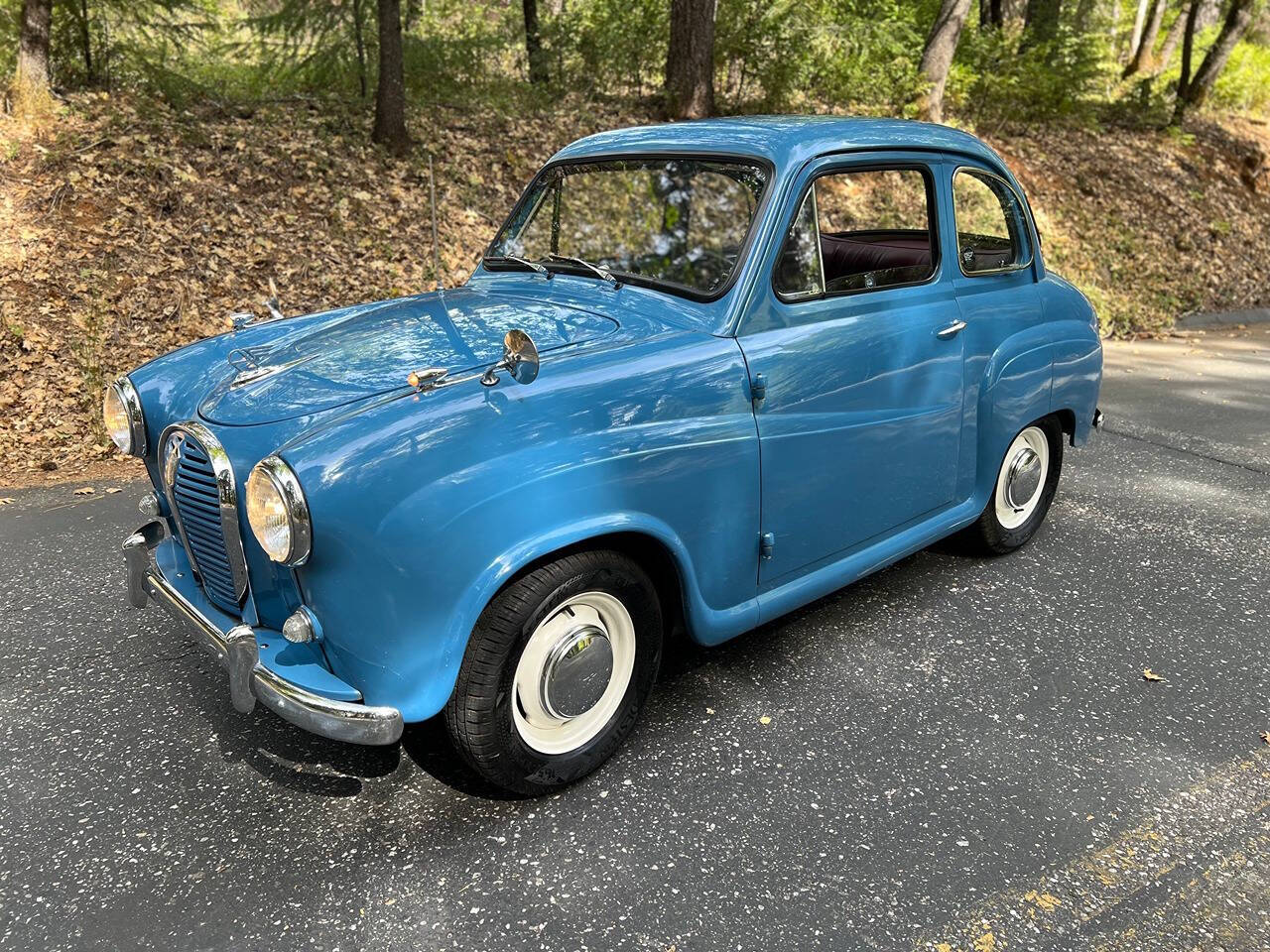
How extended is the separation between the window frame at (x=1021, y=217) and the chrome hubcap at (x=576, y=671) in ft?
6.82

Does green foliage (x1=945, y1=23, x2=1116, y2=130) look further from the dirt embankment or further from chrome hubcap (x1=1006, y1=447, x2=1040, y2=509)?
chrome hubcap (x1=1006, y1=447, x2=1040, y2=509)

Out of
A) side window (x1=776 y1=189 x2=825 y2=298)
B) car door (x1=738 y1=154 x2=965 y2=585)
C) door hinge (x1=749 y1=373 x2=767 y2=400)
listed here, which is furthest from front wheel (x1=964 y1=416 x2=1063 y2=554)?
door hinge (x1=749 y1=373 x2=767 y2=400)

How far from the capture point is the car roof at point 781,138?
2.99 m

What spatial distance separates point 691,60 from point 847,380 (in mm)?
7569

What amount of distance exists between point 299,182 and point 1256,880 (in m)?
7.86

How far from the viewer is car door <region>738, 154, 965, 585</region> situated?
284 centimetres

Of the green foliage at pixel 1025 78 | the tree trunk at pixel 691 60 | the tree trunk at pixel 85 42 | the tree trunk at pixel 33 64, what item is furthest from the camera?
the green foliage at pixel 1025 78

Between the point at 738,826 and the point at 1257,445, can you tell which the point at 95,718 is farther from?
the point at 1257,445

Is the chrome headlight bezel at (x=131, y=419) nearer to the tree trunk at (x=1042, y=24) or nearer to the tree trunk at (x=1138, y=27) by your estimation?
the tree trunk at (x=1042, y=24)

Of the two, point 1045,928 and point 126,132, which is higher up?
point 126,132

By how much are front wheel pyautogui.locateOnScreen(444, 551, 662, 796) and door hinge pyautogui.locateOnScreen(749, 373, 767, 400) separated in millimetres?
627

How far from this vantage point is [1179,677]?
322 centimetres

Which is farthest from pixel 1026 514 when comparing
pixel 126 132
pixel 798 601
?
pixel 126 132

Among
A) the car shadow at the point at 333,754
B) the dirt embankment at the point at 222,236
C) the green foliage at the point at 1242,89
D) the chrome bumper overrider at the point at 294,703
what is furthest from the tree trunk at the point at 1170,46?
the chrome bumper overrider at the point at 294,703
